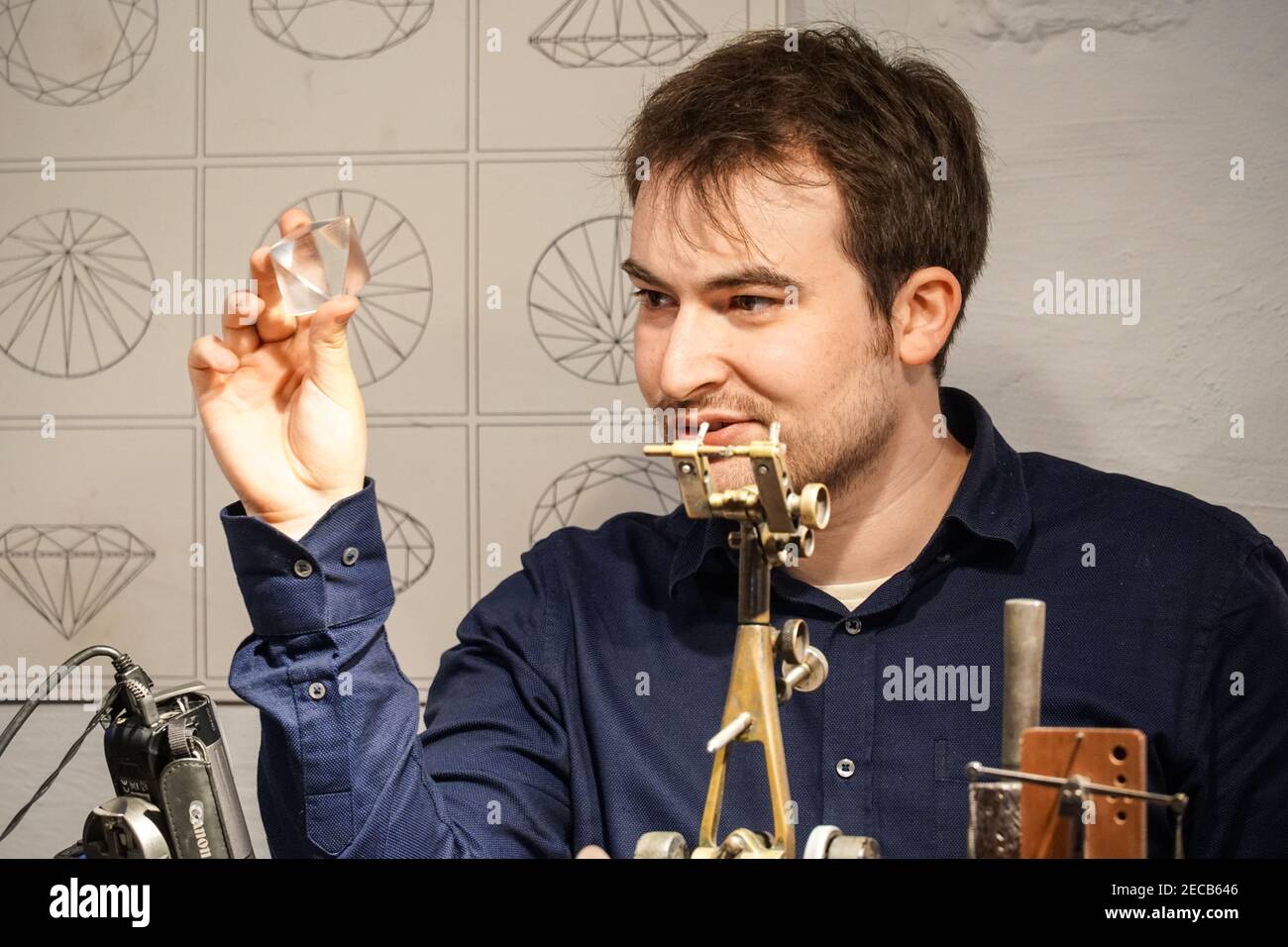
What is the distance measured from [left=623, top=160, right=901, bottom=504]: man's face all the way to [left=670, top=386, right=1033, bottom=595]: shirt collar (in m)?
0.12

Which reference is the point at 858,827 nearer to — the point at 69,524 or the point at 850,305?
the point at 850,305

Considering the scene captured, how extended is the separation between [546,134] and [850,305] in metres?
0.58

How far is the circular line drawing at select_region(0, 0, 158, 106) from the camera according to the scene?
1897 mm

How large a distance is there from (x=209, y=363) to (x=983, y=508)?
84cm

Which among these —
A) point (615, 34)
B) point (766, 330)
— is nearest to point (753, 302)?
point (766, 330)

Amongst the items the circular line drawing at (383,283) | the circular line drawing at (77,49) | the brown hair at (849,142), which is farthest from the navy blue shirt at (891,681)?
the circular line drawing at (77,49)

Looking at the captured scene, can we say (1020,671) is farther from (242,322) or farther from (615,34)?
(615,34)

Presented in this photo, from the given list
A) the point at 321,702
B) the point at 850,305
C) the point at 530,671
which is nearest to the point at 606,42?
the point at 850,305

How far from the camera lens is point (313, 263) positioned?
1169 millimetres

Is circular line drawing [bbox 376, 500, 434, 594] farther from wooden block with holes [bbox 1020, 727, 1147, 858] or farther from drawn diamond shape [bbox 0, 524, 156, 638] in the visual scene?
wooden block with holes [bbox 1020, 727, 1147, 858]

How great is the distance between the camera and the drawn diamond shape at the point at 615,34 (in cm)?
189

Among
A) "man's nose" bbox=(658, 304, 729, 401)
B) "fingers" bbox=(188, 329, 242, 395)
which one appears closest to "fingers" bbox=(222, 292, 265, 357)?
"fingers" bbox=(188, 329, 242, 395)
